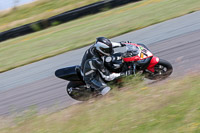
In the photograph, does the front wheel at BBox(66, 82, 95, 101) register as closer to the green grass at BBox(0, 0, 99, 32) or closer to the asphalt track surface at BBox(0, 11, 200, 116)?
the asphalt track surface at BBox(0, 11, 200, 116)

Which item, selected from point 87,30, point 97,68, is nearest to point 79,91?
point 97,68

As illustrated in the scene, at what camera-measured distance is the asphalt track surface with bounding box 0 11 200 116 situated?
812cm

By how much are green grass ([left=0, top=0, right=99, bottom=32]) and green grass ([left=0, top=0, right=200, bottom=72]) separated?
18.6 ft

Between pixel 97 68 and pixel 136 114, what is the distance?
2036mm

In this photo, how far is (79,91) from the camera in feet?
24.2

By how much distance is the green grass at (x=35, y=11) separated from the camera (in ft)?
75.7

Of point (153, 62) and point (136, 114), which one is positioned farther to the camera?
point (153, 62)

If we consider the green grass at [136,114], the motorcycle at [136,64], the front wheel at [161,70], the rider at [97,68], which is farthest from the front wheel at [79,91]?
the front wheel at [161,70]

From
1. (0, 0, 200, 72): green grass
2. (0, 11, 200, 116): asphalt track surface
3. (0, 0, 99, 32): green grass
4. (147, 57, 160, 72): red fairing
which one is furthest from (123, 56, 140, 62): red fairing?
(0, 0, 99, 32): green grass

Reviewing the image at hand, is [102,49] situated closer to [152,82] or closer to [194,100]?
[152,82]

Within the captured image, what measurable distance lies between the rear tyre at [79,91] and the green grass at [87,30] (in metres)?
5.24

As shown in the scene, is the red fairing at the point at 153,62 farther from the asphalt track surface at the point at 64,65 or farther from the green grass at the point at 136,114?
the asphalt track surface at the point at 64,65

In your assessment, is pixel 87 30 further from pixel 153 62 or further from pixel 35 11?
pixel 35 11

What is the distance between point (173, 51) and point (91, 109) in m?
4.30
